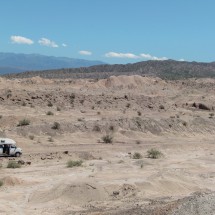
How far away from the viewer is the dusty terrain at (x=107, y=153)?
2384 cm

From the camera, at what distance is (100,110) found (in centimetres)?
6106

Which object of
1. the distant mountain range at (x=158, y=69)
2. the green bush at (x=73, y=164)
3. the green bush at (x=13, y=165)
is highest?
the distant mountain range at (x=158, y=69)

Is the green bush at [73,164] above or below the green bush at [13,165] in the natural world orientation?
above

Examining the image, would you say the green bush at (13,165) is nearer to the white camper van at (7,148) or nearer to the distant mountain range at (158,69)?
the white camper van at (7,148)

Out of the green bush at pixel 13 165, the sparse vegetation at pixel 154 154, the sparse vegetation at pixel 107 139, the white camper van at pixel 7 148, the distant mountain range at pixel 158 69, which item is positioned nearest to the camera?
the green bush at pixel 13 165

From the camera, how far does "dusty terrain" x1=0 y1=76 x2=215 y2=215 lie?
23.8 meters

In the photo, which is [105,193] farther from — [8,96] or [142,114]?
[8,96]

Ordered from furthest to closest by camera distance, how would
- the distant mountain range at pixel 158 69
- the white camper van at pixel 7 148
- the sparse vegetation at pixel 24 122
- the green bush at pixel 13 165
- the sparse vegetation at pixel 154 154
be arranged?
the distant mountain range at pixel 158 69 → the sparse vegetation at pixel 24 122 → the sparse vegetation at pixel 154 154 → the white camper van at pixel 7 148 → the green bush at pixel 13 165

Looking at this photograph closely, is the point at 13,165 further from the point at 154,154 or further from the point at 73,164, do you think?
the point at 154,154

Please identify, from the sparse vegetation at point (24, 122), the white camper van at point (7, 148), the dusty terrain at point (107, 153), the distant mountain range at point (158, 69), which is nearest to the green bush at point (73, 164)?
the dusty terrain at point (107, 153)

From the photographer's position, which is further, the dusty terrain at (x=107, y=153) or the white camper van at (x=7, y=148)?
the white camper van at (x=7, y=148)

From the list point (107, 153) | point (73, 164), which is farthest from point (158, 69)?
point (73, 164)

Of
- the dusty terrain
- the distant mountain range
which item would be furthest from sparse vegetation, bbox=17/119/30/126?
the distant mountain range

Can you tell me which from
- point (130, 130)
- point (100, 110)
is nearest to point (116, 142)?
point (130, 130)
